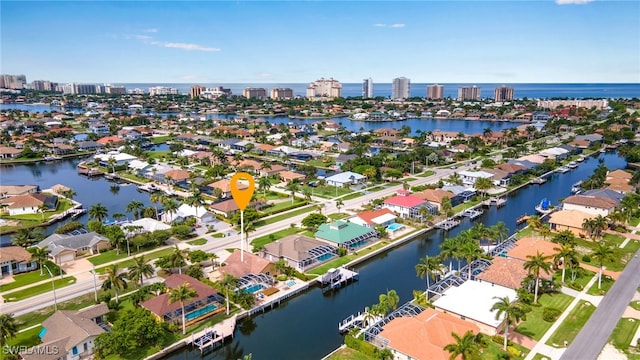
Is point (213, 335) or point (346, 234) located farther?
point (346, 234)

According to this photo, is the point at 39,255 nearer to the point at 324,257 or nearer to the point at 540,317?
the point at 324,257

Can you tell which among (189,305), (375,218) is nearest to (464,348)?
(189,305)

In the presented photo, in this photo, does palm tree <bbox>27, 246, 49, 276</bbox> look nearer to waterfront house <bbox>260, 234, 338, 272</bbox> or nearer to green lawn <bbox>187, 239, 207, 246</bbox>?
green lawn <bbox>187, 239, 207, 246</bbox>

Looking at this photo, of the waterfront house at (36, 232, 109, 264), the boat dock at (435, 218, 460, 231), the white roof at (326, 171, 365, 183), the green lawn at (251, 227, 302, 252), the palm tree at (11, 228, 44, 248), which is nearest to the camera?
the waterfront house at (36, 232, 109, 264)

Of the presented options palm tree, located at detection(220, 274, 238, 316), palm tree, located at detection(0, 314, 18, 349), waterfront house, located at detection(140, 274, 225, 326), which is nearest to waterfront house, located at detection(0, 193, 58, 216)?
waterfront house, located at detection(140, 274, 225, 326)

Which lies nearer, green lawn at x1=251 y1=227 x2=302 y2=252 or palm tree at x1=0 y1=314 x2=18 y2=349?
palm tree at x1=0 y1=314 x2=18 y2=349

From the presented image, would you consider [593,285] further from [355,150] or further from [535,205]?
[355,150]

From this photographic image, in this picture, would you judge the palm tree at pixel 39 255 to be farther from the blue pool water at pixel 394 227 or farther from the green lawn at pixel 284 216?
the blue pool water at pixel 394 227
